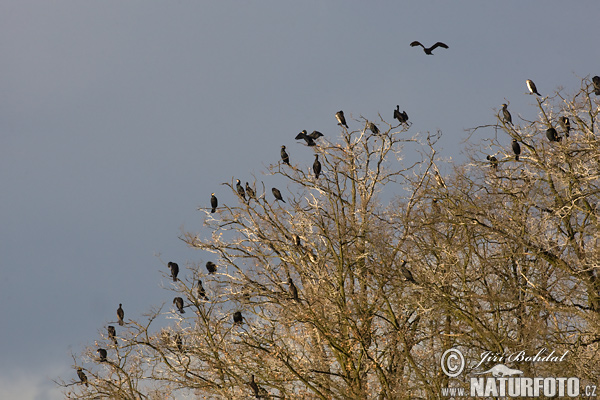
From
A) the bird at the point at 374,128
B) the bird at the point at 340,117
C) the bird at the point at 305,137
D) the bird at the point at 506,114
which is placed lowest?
the bird at the point at 506,114

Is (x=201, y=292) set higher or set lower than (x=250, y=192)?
lower

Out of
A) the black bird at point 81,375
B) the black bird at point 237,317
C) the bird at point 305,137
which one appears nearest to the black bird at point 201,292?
the black bird at point 237,317

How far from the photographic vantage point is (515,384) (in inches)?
551

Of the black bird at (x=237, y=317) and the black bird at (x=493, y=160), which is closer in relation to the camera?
the black bird at (x=493, y=160)

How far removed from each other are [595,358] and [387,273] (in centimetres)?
464

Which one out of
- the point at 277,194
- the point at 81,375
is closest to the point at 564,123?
the point at 277,194

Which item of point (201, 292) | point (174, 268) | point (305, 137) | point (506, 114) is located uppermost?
point (305, 137)

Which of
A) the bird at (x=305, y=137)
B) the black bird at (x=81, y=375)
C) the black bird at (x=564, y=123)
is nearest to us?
the black bird at (x=564, y=123)

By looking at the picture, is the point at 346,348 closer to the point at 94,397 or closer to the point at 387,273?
the point at 387,273

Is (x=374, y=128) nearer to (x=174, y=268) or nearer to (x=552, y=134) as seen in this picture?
(x=552, y=134)

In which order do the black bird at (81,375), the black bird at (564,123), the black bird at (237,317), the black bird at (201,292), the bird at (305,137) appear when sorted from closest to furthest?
the black bird at (564,123), the black bird at (237,317), the black bird at (201,292), the black bird at (81,375), the bird at (305,137)

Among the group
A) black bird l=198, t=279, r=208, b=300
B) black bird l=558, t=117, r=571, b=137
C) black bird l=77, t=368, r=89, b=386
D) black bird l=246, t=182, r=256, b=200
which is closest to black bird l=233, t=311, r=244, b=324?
black bird l=198, t=279, r=208, b=300

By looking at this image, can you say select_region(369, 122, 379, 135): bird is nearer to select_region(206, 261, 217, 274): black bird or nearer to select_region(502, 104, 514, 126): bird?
select_region(502, 104, 514, 126): bird

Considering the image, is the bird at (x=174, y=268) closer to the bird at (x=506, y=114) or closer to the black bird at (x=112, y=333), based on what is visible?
the black bird at (x=112, y=333)
